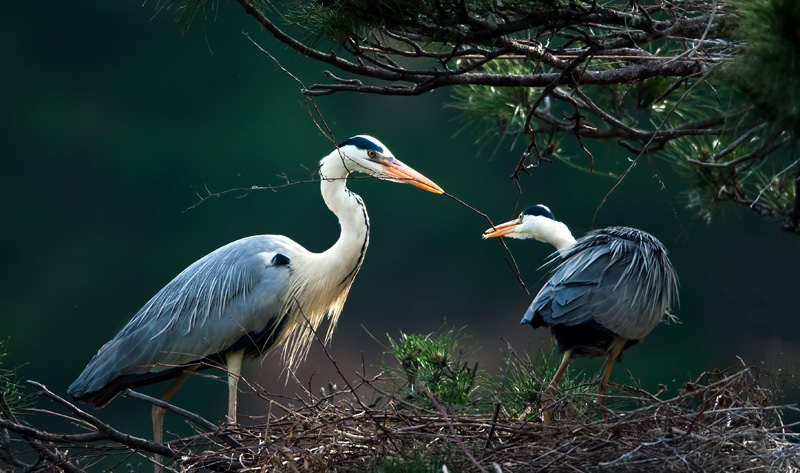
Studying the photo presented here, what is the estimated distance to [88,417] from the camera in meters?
1.32

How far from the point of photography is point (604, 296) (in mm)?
1981

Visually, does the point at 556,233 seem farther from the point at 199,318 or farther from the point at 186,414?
the point at 186,414

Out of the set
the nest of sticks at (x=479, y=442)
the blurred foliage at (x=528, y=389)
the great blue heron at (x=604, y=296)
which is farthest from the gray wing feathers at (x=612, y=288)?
the nest of sticks at (x=479, y=442)

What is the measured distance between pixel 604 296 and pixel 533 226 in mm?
519

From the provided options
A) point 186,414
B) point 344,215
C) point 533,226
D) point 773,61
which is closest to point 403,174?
point 344,215

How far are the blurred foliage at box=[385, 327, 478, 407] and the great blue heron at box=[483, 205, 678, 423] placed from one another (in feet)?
0.63

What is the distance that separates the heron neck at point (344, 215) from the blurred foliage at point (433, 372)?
397mm

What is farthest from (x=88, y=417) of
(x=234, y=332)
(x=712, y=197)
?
(x=712, y=197)

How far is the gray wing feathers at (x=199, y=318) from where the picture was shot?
7.38 feet

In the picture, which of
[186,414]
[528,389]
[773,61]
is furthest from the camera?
[528,389]

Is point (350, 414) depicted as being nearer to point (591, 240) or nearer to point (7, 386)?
point (7, 386)

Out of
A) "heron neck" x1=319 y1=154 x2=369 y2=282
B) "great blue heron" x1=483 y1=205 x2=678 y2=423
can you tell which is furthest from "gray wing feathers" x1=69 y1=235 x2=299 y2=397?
"great blue heron" x1=483 y1=205 x2=678 y2=423

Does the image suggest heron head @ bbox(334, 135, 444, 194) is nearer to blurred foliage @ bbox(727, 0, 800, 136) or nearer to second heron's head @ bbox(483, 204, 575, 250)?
second heron's head @ bbox(483, 204, 575, 250)

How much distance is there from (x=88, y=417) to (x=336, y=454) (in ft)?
1.36
